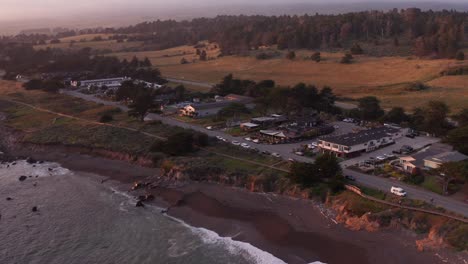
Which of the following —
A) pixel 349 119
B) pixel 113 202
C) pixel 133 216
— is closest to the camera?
pixel 133 216

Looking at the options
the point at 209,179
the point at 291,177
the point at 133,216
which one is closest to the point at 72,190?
the point at 133,216

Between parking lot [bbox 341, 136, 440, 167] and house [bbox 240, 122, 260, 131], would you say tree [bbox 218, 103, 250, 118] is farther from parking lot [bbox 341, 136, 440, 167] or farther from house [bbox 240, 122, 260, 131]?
parking lot [bbox 341, 136, 440, 167]

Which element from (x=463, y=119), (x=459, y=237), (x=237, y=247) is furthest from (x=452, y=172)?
(x=463, y=119)

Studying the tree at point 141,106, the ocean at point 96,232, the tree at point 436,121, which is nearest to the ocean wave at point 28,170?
the ocean at point 96,232

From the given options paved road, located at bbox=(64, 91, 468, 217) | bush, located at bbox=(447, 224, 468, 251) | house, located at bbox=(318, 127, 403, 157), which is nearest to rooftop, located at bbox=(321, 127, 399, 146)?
house, located at bbox=(318, 127, 403, 157)

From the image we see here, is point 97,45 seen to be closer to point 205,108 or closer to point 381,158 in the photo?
point 205,108

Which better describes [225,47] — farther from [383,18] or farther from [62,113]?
[62,113]

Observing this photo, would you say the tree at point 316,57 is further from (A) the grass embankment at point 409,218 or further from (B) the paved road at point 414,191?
(A) the grass embankment at point 409,218

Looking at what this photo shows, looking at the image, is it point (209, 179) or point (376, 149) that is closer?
point (209, 179)
